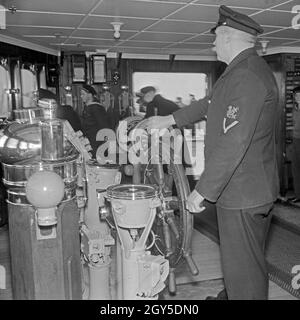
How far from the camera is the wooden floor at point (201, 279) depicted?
9.63 feet

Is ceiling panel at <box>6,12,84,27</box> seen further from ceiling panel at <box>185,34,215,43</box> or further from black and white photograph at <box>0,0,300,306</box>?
ceiling panel at <box>185,34,215,43</box>

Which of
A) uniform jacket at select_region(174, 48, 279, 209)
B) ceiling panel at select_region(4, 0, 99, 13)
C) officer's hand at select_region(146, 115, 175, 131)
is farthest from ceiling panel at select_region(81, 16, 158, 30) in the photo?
uniform jacket at select_region(174, 48, 279, 209)

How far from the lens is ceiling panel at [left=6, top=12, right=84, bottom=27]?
390 cm

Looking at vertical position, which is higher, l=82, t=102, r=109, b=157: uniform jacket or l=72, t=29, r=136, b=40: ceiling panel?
l=72, t=29, r=136, b=40: ceiling panel

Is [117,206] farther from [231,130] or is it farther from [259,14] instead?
[259,14]

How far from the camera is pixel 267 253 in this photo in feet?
12.7

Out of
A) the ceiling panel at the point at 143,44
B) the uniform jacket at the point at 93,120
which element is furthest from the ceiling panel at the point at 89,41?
the uniform jacket at the point at 93,120

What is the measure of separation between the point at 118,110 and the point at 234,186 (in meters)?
5.26

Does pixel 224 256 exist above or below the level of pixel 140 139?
below

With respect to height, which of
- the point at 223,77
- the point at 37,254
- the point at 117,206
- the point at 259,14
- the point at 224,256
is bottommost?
the point at 224,256

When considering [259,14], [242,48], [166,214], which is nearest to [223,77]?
[242,48]

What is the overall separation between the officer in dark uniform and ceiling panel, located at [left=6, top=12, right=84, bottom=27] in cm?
238

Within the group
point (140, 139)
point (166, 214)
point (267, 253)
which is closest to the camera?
point (166, 214)

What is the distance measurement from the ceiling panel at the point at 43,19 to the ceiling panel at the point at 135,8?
0.37 meters
